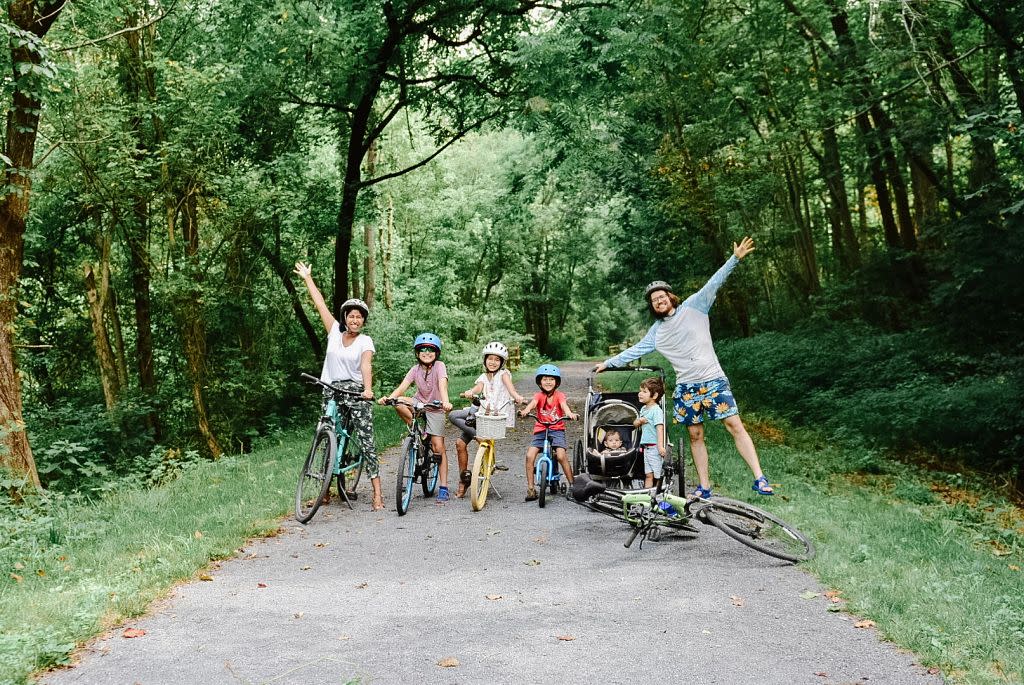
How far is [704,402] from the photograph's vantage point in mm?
7605

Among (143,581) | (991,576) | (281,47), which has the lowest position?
(991,576)

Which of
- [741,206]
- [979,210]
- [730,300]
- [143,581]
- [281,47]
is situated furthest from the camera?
[730,300]

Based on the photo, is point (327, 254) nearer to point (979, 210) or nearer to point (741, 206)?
point (741, 206)

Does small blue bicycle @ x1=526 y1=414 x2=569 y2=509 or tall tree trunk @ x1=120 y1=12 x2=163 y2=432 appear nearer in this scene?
small blue bicycle @ x1=526 y1=414 x2=569 y2=509

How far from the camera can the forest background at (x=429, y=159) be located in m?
12.4

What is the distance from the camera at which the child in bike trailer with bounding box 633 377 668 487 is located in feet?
26.7

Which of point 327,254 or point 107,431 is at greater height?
point 327,254

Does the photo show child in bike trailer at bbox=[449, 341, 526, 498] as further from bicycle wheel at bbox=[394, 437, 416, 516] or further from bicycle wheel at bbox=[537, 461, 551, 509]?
bicycle wheel at bbox=[394, 437, 416, 516]

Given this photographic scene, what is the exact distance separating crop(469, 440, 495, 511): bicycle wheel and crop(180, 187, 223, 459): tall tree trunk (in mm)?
9119

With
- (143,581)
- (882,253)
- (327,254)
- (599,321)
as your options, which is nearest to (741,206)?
(882,253)

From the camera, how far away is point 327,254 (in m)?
27.4

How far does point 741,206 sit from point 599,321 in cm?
4059

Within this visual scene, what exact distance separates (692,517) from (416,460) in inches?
140

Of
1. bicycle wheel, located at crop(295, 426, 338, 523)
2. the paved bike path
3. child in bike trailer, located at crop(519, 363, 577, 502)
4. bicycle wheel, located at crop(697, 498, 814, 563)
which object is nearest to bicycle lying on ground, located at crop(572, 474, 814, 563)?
bicycle wheel, located at crop(697, 498, 814, 563)
